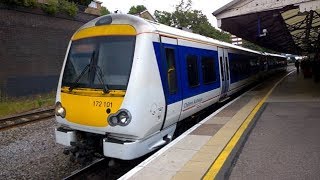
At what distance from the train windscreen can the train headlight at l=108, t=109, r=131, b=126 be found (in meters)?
0.44

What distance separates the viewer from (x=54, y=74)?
25016 millimetres

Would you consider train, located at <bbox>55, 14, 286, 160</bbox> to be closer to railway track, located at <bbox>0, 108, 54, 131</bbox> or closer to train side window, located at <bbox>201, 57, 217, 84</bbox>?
train side window, located at <bbox>201, 57, 217, 84</bbox>

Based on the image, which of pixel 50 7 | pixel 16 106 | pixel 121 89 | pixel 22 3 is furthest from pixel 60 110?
pixel 50 7

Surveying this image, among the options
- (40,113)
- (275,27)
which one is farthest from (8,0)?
(275,27)

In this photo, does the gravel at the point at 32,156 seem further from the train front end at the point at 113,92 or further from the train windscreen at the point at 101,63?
the train windscreen at the point at 101,63

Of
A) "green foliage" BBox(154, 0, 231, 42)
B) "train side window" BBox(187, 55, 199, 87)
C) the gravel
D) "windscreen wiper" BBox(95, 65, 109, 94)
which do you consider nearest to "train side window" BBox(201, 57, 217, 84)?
"train side window" BBox(187, 55, 199, 87)

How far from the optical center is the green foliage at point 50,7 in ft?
79.0

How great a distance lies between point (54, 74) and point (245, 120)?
1788cm

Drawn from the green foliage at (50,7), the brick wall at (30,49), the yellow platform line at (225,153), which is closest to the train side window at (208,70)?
the yellow platform line at (225,153)

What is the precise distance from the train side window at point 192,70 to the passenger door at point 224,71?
10.7 feet

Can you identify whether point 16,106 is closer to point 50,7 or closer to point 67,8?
point 50,7

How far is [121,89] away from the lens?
21.8 feet

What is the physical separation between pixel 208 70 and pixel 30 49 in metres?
15.1

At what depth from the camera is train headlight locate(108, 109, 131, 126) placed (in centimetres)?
645
